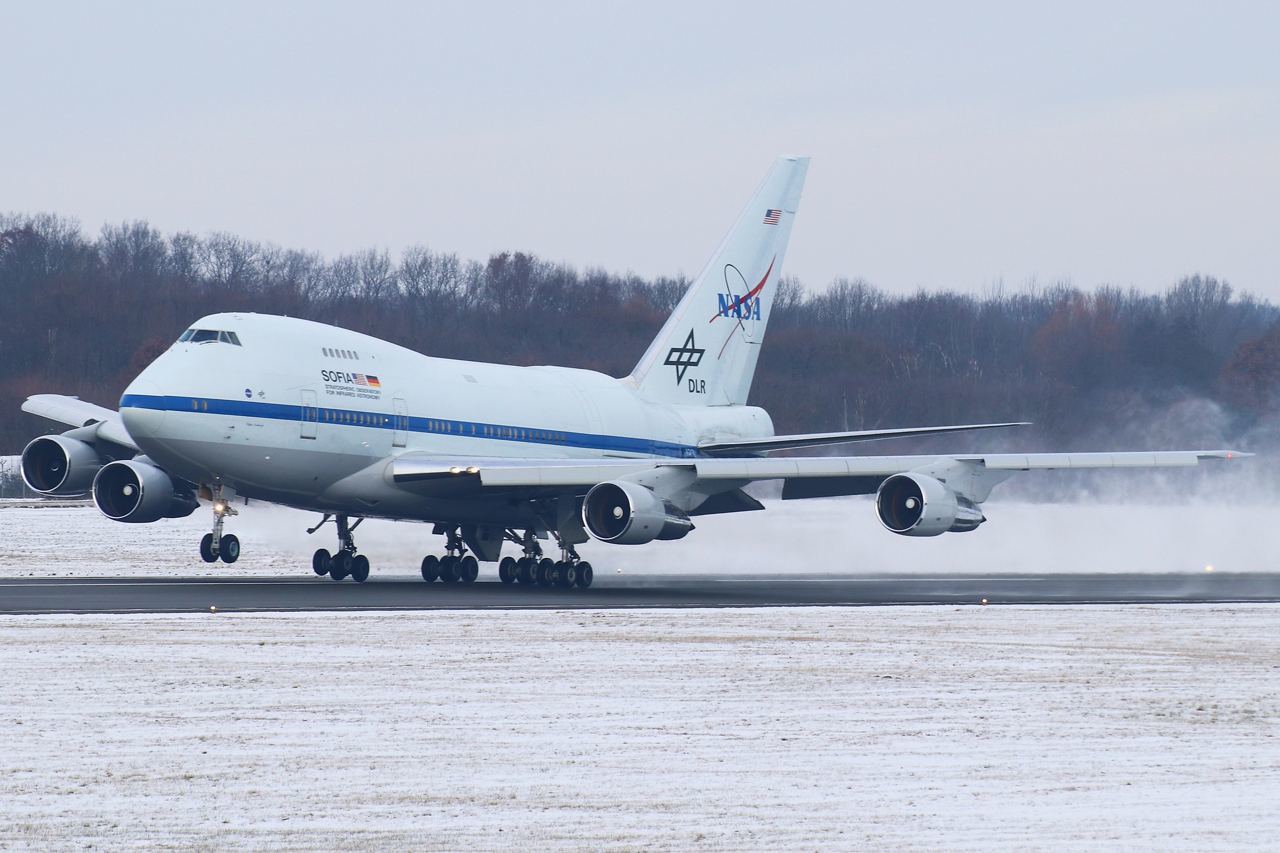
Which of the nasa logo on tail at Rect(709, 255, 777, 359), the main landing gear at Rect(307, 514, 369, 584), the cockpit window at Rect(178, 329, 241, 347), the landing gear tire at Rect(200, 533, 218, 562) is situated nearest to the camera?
the landing gear tire at Rect(200, 533, 218, 562)

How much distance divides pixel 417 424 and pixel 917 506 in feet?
32.0

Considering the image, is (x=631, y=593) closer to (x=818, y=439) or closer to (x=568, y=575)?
(x=568, y=575)

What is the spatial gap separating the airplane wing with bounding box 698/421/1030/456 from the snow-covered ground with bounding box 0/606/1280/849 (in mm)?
12338

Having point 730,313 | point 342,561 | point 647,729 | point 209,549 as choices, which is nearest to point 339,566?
point 342,561

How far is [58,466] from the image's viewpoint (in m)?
33.3

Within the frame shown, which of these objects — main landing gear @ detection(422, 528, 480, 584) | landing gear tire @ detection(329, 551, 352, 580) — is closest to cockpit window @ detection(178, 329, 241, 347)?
landing gear tire @ detection(329, 551, 352, 580)

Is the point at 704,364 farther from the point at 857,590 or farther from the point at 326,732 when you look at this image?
the point at 326,732

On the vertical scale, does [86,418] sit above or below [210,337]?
below

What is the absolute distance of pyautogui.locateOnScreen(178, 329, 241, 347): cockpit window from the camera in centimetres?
3045

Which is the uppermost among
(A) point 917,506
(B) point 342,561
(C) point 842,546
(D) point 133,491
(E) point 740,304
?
(E) point 740,304

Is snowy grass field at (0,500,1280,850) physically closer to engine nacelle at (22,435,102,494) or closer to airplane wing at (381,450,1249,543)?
airplane wing at (381,450,1249,543)

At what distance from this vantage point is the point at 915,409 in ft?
212

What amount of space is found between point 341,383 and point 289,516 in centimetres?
632

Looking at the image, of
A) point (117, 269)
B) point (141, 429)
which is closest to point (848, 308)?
point (117, 269)
